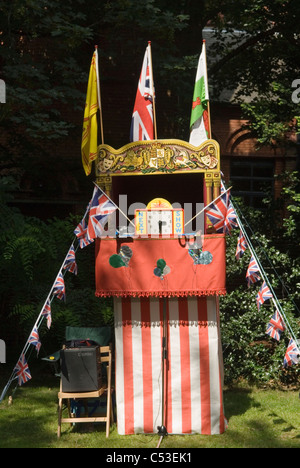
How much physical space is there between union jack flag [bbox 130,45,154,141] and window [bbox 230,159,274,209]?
7479mm

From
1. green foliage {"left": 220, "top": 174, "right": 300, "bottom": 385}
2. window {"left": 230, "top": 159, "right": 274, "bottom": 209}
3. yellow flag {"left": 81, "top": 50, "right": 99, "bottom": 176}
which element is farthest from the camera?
window {"left": 230, "top": 159, "right": 274, "bottom": 209}

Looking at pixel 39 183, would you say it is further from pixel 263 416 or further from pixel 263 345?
pixel 263 416

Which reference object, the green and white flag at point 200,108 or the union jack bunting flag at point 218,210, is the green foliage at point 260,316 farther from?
the union jack bunting flag at point 218,210

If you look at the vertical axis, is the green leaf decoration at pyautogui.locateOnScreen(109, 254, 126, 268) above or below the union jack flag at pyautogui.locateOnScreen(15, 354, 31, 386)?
above

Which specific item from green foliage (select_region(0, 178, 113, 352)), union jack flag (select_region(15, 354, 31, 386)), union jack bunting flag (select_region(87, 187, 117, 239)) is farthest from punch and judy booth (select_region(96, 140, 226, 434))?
green foliage (select_region(0, 178, 113, 352))

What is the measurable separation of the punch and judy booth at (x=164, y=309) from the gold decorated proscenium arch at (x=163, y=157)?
12mm

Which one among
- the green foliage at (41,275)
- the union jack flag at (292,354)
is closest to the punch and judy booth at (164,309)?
the union jack flag at (292,354)

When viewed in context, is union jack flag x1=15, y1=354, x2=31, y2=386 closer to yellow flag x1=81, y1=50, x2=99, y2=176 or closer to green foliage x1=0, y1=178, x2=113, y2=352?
green foliage x1=0, y1=178, x2=113, y2=352

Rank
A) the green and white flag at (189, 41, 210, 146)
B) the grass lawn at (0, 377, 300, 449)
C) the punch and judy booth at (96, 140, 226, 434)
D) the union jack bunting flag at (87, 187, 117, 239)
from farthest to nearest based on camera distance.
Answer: the green and white flag at (189, 41, 210, 146), the union jack bunting flag at (87, 187, 117, 239), the punch and judy booth at (96, 140, 226, 434), the grass lawn at (0, 377, 300, 449)

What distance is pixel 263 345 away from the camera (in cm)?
986

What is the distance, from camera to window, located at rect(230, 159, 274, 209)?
14930 mm

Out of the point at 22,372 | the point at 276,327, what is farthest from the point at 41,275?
the point at 276,327

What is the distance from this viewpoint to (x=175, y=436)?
22.5 feet

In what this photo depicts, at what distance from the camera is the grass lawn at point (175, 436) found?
6.66m
